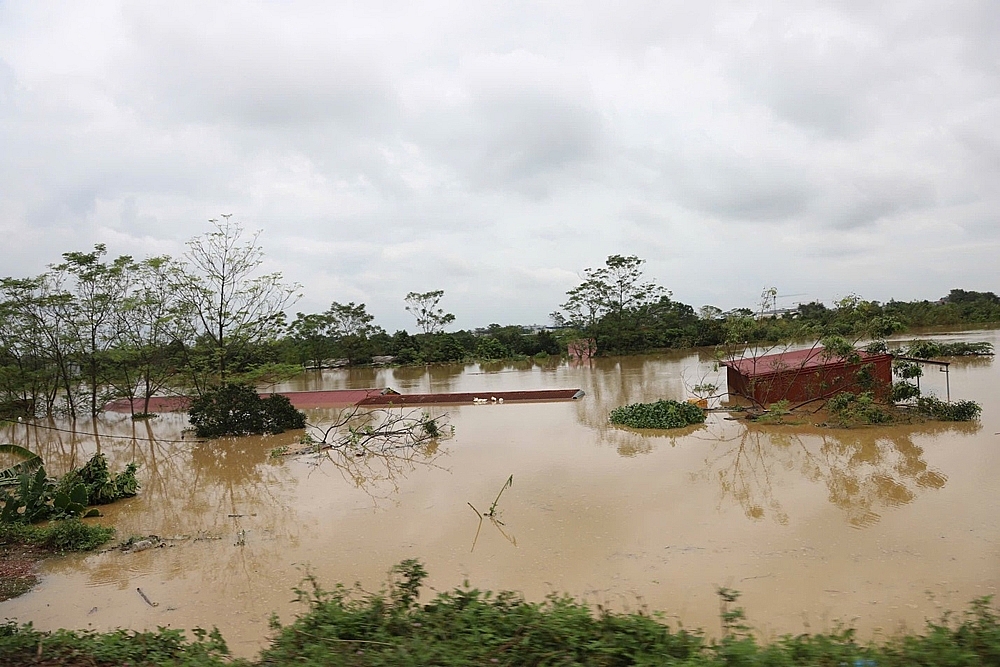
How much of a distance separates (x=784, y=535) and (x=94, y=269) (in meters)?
18.6

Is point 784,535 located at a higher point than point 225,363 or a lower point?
lower

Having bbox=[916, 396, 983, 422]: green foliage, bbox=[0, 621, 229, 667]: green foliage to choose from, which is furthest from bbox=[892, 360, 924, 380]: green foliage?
bbox=[0, 621, 229, 667]: green foliage

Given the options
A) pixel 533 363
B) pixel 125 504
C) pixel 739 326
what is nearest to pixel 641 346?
pixel 533 363

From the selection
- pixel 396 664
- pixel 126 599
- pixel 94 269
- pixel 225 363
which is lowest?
pixel 126 599

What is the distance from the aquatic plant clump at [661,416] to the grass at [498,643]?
759 centimetres

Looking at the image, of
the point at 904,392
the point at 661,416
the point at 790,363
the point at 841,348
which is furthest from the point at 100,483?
the point at 904,392

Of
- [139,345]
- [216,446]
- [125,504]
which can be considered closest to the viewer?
[125,504]

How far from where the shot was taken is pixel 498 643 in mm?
2904

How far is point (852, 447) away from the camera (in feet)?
29.5

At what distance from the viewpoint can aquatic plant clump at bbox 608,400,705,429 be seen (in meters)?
11.3

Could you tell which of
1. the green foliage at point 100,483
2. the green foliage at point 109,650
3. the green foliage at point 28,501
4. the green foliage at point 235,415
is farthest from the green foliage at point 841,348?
the green foliage at point 28,501

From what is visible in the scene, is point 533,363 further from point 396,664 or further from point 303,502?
point 396,664

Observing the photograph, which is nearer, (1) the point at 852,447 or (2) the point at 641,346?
(1) the point at 852,447

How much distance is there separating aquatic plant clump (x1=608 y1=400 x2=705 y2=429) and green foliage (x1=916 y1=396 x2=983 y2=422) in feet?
12.0
